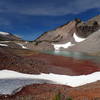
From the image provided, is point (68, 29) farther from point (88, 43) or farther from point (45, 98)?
point (45, 98)

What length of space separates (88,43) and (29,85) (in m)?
105

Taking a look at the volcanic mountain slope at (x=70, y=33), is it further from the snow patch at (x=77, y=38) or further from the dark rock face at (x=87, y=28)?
the snow patch at (x=77, y=38)

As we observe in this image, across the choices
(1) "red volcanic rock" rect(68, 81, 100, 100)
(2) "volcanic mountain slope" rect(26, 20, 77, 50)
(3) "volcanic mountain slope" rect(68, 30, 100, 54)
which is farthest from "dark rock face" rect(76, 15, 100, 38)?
(1) "red volcanic rock" rect(68, 81, 100, 100)

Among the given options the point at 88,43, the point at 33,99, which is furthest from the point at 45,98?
the point at 88,43

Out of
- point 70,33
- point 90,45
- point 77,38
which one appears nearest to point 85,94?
point 90,45

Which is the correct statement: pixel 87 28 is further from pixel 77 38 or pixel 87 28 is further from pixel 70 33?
pixel 70 33

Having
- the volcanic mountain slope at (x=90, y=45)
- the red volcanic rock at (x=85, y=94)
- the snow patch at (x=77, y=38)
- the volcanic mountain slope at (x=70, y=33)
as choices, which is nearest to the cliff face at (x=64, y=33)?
the volcanic mountain slope at (x=70, y=33)

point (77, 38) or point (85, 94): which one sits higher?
point (77, 38)

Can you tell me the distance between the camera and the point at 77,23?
184 meters

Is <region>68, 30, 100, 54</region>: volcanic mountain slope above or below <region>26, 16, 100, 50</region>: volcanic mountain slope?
below

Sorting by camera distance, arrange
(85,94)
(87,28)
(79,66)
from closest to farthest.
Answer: (85,94) → (79,66) → (87,28)

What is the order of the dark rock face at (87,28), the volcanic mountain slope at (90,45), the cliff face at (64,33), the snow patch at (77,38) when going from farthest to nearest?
the cliff face at (64,33)
the dark rock face at (87,28)
the snow patch at (77,38)
the volcanic mountain slope at (90,45)

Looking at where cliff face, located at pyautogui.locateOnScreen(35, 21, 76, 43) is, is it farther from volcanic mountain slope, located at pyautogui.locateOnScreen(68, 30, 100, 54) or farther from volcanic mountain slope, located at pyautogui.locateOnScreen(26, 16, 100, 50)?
volcanic mountain slope, located at pyautogui.locateOnScreen(68, 30, 100, 54)

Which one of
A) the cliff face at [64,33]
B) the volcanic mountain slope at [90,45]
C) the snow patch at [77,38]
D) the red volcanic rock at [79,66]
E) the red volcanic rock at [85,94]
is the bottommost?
the red volcanic rock at [85,94]
